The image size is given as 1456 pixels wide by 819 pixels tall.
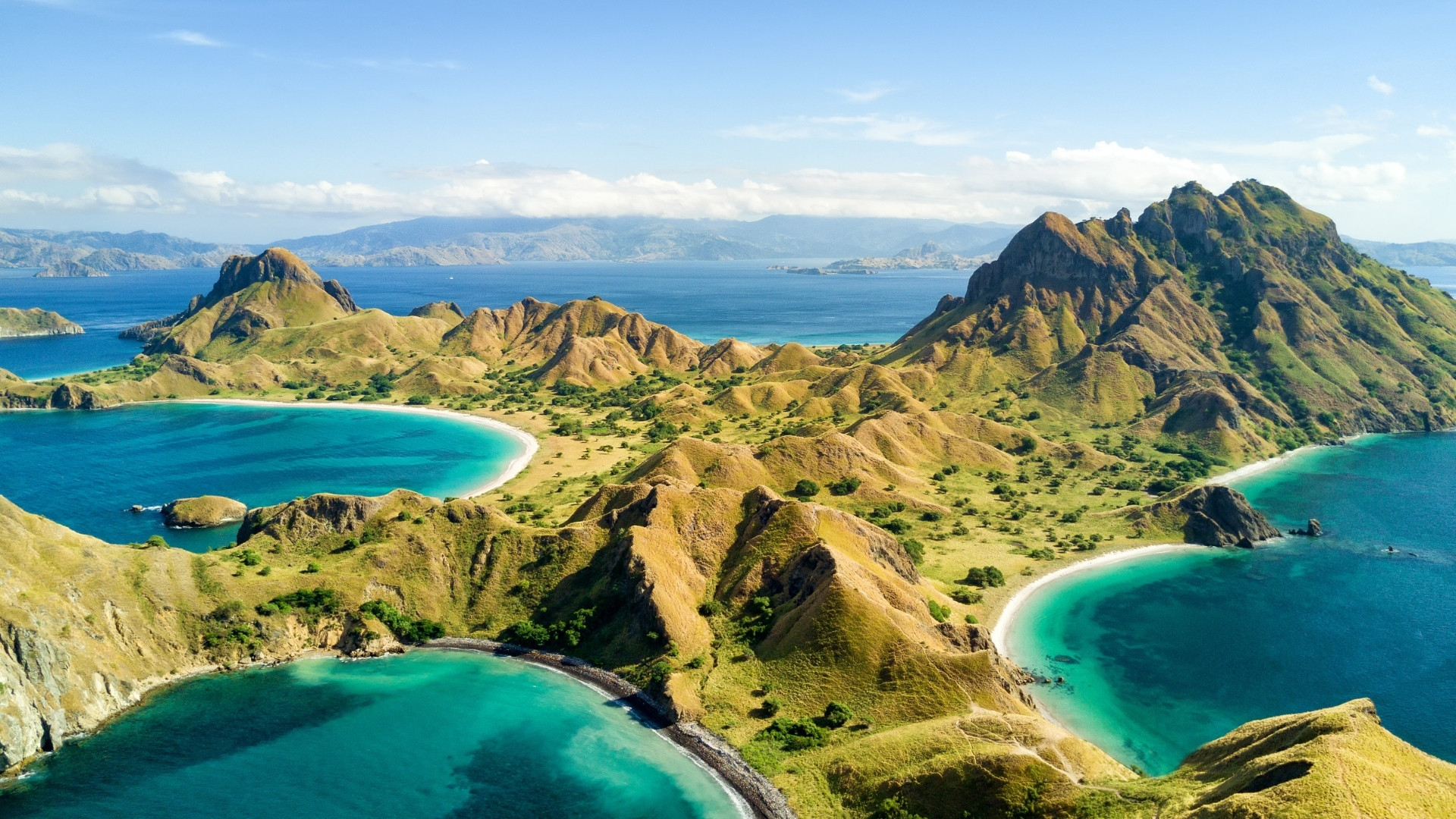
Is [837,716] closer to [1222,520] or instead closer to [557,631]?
[557,631]

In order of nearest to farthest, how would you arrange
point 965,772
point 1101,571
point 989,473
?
point 965,772
point 1101,571
point 989,473

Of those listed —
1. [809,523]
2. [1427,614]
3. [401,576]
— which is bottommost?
[1427,614]

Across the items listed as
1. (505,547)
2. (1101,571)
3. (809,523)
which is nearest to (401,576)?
(505,547)

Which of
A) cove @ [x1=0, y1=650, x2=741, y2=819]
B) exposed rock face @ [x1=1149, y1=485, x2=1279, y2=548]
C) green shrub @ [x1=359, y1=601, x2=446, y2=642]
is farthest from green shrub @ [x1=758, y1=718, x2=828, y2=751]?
exposed rock face @ [x1=1149, y1=485, x2=1279, y2=548]

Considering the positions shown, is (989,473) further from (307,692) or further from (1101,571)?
(307,692)

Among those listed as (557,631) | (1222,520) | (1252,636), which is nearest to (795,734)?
(557,631)

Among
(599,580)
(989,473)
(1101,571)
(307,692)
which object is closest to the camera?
(307,692)

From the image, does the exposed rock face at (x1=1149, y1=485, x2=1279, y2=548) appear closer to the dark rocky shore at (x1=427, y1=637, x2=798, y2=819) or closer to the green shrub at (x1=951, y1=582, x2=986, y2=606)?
the green shrub at (x1=951, y1=582, x2=986, y2=606)
